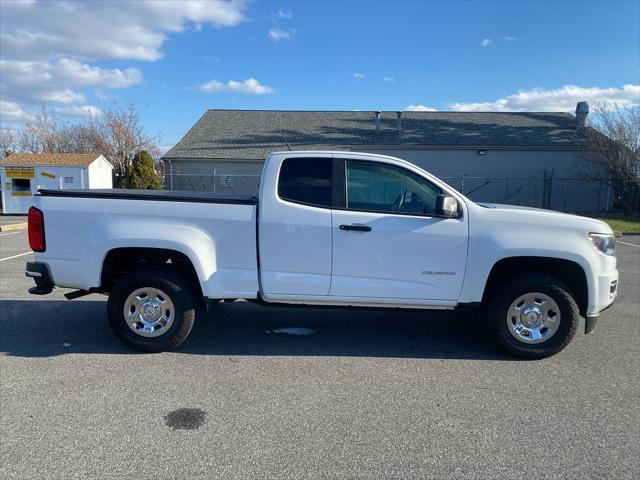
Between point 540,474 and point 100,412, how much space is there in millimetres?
3098

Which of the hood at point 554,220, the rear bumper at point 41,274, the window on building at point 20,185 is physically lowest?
the rear bumper at point 41,274

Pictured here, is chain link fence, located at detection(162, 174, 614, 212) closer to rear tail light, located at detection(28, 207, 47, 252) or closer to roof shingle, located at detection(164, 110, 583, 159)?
roof shingle, located at detection(164, 110, 583, 159)

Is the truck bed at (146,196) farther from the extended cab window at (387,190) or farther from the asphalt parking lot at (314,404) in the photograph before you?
the asphalt parking lot at (314,404)

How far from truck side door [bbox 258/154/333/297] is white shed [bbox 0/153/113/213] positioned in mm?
18441

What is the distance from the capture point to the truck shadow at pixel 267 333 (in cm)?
505

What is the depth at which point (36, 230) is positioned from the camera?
4844mm

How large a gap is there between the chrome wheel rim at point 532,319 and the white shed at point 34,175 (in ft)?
65.5

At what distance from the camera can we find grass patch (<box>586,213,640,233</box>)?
18.0 m

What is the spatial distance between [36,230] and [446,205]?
405cm

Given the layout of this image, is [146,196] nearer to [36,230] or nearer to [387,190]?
[36,230]

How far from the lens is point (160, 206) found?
15.6 feet

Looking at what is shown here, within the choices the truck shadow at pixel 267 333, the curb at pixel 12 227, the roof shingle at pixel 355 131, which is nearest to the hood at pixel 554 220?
the truck shadow at pixel 267 333

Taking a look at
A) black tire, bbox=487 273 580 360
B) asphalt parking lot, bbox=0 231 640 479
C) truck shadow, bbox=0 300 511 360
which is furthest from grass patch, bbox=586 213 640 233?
black tire, bbox=487 273 580 360

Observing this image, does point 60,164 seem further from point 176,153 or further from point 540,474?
point 540,474
